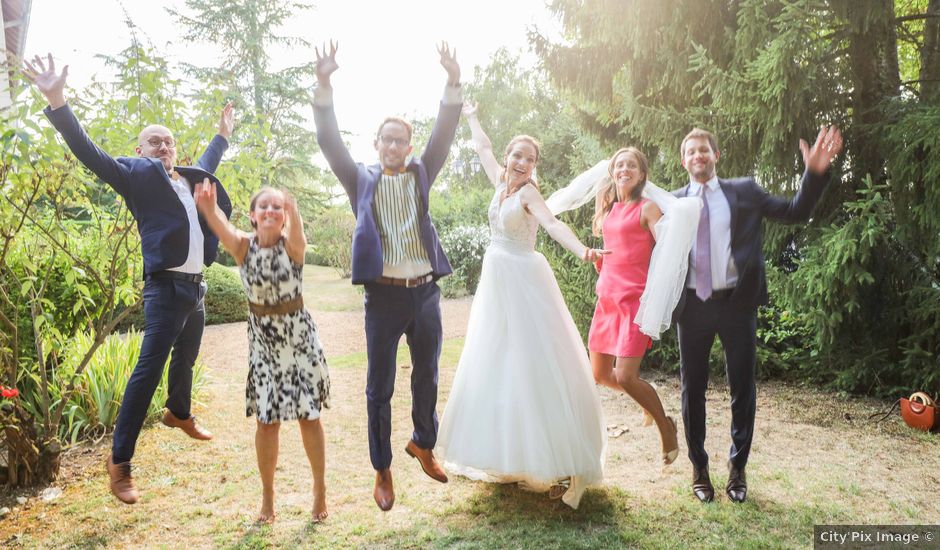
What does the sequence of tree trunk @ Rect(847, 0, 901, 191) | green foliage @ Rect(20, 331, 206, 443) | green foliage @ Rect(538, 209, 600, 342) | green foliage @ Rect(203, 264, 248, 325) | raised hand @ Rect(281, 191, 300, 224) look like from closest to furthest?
raised hand @ Rect(281, 191, 300, 224)
green foliage @ Rect(20, 331, 206, 443)
tree trunk @ Rect(847, 0, 901, 191)
green foliage @ Rect(538, 209, 600, 342)
green foliage @ Rect(203, 264, 248, 325)

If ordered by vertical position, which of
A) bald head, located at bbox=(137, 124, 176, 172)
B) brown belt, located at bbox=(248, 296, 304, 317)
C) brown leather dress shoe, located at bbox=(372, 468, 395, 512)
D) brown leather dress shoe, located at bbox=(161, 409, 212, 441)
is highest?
bald head, located at bbox=(137, 124, 176, 172)

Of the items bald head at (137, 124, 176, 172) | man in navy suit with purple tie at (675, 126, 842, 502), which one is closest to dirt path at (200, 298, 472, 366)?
bald head at (137, 124, 176, 172)

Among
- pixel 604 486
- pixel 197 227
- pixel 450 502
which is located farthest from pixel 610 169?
pixel 197 227

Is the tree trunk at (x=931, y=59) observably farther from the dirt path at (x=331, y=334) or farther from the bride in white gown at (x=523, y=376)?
the dirt path at (x=331, y=334)

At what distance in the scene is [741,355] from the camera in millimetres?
3539

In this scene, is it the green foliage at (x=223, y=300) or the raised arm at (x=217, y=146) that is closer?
the raised arm at (x=217, y=146)

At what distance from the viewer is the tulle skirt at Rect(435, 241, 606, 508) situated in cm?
335

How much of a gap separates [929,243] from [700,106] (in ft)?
7.87

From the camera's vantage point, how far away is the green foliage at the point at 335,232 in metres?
18.6

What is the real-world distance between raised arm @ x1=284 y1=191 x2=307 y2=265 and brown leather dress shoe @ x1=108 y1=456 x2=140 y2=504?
4.93 feet

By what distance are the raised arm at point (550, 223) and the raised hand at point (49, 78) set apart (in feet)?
8.03

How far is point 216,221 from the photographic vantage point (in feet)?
10.1

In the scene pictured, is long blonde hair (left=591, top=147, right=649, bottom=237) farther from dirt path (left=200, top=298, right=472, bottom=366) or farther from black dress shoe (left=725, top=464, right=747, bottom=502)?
dirt path (left=200, top=298, right=472, bottom=366)

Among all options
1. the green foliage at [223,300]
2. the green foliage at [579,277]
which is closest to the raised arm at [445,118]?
the green foliage at [579,277]
